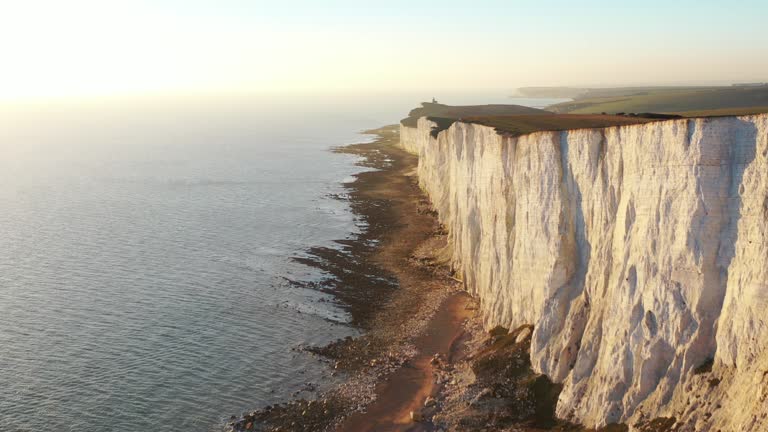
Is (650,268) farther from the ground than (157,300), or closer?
farther from the ground

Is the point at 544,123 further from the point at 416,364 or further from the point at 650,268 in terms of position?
the point at 650,268

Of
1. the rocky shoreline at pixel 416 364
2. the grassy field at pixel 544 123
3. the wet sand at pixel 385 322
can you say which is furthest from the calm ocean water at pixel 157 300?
the grassy field at pixel 544 123

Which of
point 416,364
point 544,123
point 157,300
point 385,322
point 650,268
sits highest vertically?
point 544,123

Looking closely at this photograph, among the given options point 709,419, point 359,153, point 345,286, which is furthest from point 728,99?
point 709,419

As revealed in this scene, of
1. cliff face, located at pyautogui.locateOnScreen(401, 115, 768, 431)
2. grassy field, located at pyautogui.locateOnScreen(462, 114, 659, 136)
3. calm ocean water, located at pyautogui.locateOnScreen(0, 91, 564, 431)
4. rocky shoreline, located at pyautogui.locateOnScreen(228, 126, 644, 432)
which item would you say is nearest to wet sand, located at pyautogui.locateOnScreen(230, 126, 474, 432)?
rocky shoreline, located at pyautogui.locateOnScreen(228, 126, 644, 432)

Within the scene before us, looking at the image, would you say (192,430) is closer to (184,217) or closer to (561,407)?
(561,407)

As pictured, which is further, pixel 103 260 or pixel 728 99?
pixel 728 99

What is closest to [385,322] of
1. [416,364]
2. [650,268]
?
[416,364]
